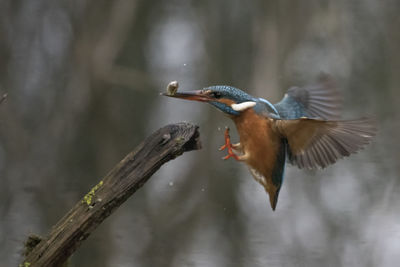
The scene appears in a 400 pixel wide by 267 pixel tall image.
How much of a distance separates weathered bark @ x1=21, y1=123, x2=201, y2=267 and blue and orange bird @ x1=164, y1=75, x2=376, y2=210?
0.26 m

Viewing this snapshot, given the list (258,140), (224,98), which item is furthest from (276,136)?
(224,98)

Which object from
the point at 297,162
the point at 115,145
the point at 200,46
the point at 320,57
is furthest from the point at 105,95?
the point at 297,162

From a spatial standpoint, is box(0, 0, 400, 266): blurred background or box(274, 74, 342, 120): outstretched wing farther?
box(0, 0, 400, 266): blurred background

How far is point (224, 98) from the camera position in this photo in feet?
6.65

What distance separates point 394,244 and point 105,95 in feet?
6.12

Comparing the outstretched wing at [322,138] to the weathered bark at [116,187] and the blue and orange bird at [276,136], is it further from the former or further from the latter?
the weathered bark at [116,187]

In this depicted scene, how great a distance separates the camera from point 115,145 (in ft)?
12.9

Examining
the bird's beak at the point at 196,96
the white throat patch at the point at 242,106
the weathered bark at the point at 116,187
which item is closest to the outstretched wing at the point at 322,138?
the white throat patch at the point at 242,106

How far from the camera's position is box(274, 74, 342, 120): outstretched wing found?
2359mm

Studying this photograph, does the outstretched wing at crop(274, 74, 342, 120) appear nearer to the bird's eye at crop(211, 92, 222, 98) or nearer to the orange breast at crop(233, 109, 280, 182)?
the orange breast at crop(233, 109, 280, 182)

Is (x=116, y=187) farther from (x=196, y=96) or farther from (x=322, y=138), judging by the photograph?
(x=322, y=138)

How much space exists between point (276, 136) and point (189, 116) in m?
1.91

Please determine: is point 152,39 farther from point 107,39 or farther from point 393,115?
point 393,115

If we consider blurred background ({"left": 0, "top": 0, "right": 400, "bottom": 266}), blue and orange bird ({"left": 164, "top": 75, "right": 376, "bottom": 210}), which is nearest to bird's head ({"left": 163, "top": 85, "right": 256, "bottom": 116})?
blue and orange bird ({"left": 164, "top": 75, "right": 376, "bottom": 210})
